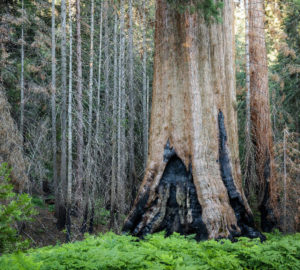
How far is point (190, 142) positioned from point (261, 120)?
3.46 metres

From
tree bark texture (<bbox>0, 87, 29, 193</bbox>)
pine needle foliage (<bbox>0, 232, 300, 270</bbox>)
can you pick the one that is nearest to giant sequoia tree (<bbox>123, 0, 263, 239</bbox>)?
pine needle foliage (<bbox>0, 232, 300, 270</bbox>)

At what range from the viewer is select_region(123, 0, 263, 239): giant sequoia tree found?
19.9ft

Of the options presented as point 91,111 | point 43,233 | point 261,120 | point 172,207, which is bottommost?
point 43,233

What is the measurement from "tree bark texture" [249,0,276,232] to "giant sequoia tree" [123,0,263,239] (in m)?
2.18

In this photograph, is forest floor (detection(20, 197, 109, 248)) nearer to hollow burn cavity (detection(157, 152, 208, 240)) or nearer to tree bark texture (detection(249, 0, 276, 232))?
tree bark texture (detection(249, 0, 276, 232))

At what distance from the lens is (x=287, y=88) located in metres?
18.0

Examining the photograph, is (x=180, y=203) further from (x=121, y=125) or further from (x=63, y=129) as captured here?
(x=63, y=129)

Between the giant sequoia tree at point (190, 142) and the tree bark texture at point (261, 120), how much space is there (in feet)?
7.15

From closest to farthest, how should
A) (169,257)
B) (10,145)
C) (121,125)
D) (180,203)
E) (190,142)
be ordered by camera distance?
(169,257) < (180,203) < (190,142) < (10,145) < (121,125)

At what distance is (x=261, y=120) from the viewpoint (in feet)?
29.2

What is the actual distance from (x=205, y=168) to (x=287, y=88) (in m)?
13.7

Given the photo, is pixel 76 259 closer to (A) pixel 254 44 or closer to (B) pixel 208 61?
(B) pixel 208 61

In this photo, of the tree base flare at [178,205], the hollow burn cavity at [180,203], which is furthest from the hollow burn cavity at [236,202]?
the hollow burn cavity at [180,203]

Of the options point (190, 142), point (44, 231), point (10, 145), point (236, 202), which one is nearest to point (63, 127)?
point (10, 145)
